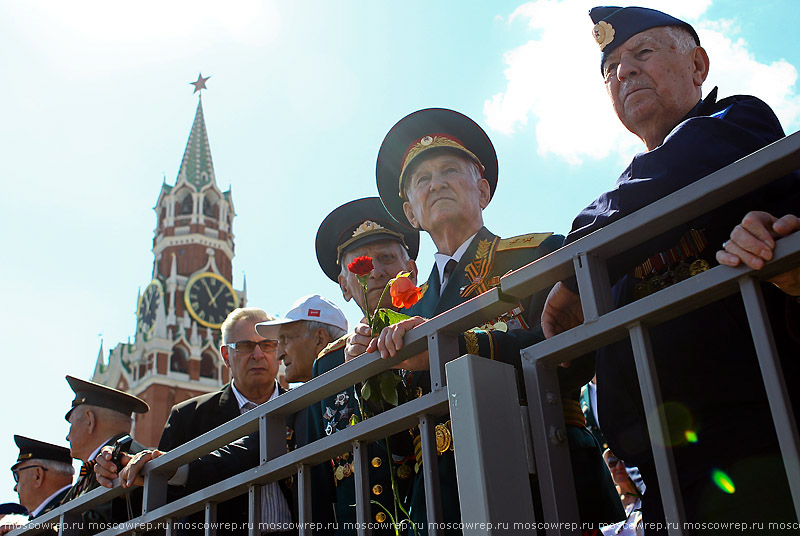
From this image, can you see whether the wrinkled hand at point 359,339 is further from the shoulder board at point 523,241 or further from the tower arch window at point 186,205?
the tower arch window at point 186,205

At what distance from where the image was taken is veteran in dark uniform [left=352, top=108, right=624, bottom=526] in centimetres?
245

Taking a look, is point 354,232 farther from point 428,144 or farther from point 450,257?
point 450,257

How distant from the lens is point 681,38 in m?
2.49

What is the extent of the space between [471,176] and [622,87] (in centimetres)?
111

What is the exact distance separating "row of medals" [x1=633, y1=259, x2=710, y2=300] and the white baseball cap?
298 cm

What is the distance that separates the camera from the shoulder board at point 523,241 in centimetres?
310

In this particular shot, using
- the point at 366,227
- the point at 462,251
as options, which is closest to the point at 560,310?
the point at 462,251

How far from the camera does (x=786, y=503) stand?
5.79 feet

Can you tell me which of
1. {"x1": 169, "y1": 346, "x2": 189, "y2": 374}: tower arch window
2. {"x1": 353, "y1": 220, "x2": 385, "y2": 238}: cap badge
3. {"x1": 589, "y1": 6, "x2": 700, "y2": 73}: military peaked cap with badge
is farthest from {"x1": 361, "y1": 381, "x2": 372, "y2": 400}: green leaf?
{"x1": 169, "y1": 346, "x2": 189, "y2": 374}: tower arch window

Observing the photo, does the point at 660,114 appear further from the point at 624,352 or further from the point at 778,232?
the point at 778,232

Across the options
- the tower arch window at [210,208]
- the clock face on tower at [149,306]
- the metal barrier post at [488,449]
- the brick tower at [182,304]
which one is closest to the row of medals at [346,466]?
the metal barrier post at [488,449]

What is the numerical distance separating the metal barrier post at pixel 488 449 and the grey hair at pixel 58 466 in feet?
19.0

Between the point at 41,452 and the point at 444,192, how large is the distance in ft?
16.4

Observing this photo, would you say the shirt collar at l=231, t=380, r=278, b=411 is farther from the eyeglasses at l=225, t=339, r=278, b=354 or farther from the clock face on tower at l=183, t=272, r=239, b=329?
the clock face on tower at l=183, t=272, r=239, b=329
